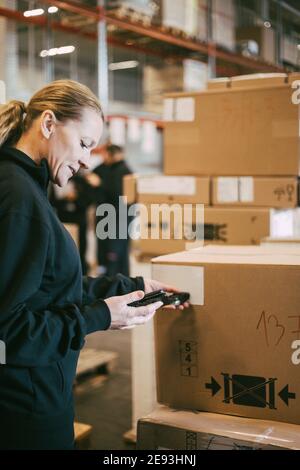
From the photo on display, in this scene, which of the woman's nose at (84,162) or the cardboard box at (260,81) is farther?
the cardboard box at (260,81)

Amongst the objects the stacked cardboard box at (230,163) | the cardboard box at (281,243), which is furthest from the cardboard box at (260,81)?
the cardboard box at (281,243)

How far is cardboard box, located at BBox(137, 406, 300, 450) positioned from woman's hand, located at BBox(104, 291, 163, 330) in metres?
0.28

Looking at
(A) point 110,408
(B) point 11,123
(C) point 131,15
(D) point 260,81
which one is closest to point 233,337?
(B) point 11,123

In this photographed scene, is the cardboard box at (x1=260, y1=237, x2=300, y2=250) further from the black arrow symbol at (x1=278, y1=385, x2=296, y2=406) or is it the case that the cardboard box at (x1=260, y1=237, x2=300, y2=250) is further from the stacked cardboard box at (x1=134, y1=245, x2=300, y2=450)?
the black arrow symbol at (x1=278, y1=385, x2=296, y2=406)

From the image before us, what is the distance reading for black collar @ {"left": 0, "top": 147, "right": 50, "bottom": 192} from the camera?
3.97ft

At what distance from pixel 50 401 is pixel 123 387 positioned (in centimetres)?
226

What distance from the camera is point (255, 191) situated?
7.32 feet

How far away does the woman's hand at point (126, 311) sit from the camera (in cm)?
127

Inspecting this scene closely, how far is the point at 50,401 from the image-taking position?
1238 mm

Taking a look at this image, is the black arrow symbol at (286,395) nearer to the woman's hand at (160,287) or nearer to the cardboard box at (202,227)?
the woman's hand at (160,287)

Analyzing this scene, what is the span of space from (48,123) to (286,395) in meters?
0.87

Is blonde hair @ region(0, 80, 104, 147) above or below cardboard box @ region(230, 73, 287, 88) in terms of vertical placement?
below

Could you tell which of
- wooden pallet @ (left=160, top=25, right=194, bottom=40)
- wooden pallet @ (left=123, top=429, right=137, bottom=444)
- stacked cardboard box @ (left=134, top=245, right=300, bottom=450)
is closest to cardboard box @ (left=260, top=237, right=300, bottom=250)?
stacked cardboard box @ (left=134, top=245, right=300, bottom=450)

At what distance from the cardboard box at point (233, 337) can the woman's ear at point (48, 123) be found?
47 centimetres
